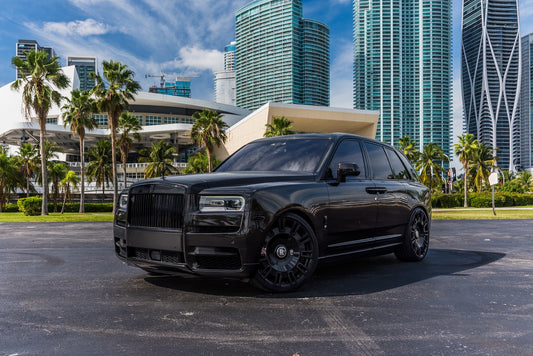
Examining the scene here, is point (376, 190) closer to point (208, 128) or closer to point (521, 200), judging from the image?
point (208, 128)

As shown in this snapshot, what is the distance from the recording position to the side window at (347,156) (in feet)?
17.7

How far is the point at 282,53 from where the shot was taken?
156 meters

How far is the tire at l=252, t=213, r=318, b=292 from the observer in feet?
14.6

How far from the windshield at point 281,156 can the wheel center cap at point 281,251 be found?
116 centimetres

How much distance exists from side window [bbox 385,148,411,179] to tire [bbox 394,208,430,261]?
591mm

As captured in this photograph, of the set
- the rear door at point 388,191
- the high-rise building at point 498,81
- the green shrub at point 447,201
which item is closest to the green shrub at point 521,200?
the green shrub at point 447,201

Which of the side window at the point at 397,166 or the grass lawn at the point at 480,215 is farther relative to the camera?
the grass lawn at the point at 480,215

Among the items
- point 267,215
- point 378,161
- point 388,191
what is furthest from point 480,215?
point 267,215

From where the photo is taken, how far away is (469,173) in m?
65.4

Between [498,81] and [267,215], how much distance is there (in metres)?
210

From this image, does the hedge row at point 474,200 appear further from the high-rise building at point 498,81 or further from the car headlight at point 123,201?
the high-rise building at point 498,81

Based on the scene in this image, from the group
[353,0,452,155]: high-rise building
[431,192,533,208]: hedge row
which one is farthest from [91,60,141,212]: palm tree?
[353,0,452,155]: high-rise building

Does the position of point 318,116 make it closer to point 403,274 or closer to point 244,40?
point 403,274

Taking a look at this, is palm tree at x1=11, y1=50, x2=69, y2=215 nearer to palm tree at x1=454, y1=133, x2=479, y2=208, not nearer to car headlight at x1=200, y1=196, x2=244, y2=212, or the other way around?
car headlight at x1=200, y1=196, x2=244, y2=212
